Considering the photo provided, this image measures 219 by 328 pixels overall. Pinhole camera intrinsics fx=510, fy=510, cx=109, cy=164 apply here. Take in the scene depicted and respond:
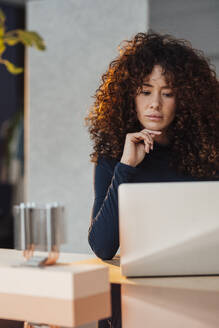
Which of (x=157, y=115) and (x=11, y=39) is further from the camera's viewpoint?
(x=157, y=115)

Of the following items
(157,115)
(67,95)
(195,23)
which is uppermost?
(195,23)

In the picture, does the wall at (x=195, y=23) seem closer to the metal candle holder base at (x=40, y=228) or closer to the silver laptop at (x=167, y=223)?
the silver laptop at (x=167, y=223)

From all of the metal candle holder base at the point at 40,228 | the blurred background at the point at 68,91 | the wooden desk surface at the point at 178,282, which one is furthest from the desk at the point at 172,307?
the blurred background at the point at 68,91

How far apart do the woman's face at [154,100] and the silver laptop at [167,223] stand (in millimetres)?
670

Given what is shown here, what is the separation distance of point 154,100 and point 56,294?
100 cm

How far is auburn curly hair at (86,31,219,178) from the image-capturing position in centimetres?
197

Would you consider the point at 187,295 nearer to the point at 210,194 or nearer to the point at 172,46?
the point at 210,194

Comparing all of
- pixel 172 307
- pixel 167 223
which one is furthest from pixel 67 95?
pixel 172 307

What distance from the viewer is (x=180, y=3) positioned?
11.5 feet

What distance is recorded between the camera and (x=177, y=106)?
1.98m

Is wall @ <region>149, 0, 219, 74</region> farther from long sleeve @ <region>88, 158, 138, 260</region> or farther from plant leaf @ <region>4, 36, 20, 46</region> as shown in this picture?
plant leaf @ <region>4, 36, 20, 46</region>

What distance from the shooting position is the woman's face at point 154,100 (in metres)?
1.88

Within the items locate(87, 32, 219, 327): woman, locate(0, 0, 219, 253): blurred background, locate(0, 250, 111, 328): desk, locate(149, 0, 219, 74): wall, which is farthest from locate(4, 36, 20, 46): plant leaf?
locate(0, 0, 219, 253): blurred background

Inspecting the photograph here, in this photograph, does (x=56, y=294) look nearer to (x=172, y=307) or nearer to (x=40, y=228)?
(x=40, y=228)
